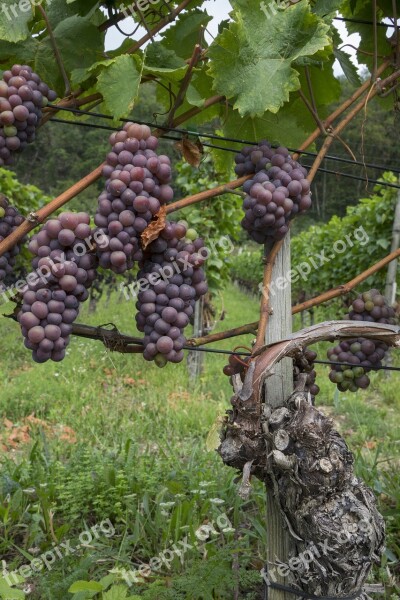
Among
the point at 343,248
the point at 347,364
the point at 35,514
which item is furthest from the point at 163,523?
the point at 343,248

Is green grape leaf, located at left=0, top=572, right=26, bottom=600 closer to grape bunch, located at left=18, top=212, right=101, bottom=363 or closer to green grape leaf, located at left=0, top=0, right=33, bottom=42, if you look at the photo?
grape bunch, located at left=18, top=212, right=101, bottom=363

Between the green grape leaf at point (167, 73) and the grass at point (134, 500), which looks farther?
the grass at point (134, 500)

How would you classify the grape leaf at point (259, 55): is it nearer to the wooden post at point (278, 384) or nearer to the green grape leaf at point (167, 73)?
the green grape leaf at point (167, 73)

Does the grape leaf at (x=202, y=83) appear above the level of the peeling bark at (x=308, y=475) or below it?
above

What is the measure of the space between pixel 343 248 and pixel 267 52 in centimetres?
682

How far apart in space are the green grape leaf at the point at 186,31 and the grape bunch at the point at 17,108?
433 mm

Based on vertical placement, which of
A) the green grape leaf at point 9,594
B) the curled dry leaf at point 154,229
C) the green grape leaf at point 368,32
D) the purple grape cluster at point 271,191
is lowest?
the green grape leaf at point 9,594

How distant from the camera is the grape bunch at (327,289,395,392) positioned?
1669mm

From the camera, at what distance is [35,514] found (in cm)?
259

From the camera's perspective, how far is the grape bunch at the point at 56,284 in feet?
3.71

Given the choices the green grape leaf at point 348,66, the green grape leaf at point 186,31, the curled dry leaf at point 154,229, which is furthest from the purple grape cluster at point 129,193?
the green grape leaf at point 348,66

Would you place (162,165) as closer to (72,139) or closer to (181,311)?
(181,311)

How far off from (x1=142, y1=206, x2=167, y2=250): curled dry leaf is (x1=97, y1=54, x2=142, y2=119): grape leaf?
264 millimetres

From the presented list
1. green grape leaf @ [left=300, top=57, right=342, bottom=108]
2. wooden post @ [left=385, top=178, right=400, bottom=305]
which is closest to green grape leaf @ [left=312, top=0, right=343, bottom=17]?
green grape leaf @ [left=300, top=57, right=342, bottom=108]
